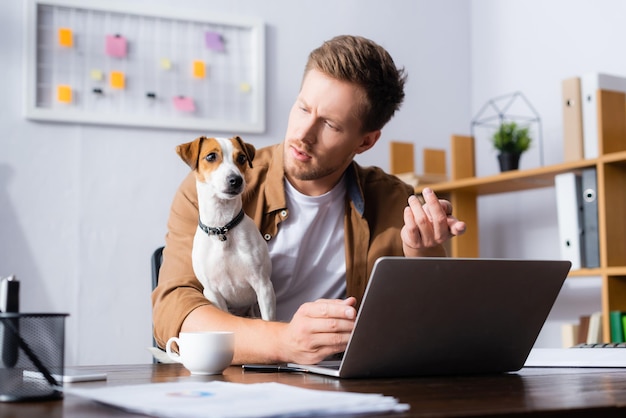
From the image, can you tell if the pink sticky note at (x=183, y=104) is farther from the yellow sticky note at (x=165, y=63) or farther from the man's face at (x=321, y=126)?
the man's face at (x=321, y=126)

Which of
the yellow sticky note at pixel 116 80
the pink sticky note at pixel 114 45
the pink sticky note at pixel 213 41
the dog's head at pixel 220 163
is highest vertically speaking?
the pink sticky note at pixel 213 41

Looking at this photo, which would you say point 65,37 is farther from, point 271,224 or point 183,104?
point 271,224

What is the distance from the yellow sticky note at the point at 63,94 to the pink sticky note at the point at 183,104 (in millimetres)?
398

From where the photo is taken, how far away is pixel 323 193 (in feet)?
5.45

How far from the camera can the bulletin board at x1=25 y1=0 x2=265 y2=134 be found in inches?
113

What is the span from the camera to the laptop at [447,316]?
0.93 meters

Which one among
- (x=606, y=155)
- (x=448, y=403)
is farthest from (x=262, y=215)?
(x=606, y=155)

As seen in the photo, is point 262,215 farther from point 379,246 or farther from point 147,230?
point 147,230

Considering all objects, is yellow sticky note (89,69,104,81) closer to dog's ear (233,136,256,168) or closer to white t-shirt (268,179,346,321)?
white t-shirt (268,179,346,321)

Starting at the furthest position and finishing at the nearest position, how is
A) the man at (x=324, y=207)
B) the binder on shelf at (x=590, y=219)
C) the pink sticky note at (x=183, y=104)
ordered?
the pink sticky note at (x=183, y=104), the binder on shelf at (x=590, y=219), the man at (x=324, y=207)

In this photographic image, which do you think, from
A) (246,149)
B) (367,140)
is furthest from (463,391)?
(367,140)

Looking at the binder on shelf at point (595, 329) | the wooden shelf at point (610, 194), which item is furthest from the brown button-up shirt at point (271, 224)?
the binder on shelf at point (595, 329)

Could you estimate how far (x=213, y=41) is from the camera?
10.2 ft

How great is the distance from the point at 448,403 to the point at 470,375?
347mm
